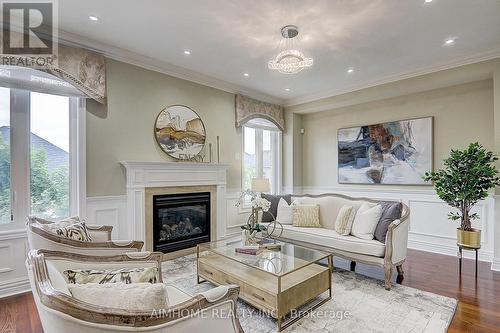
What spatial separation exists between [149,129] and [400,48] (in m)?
3.75

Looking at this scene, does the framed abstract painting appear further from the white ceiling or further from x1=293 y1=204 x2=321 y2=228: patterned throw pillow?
x1=293 y1=204 x2=321 y2=228: patterned throw pillow

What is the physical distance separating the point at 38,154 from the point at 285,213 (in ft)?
11.5

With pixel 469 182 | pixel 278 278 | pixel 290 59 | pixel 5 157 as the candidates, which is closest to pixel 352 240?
pixel 278 278

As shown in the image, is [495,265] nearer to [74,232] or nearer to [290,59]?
[290,59]

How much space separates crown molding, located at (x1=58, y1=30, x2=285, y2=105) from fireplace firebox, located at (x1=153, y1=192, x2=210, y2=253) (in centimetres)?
197

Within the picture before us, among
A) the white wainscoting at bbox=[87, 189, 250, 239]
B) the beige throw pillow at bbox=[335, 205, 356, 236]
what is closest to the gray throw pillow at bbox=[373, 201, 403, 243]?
the beige throw pillow at bbox=[335, 205, 356, 236]

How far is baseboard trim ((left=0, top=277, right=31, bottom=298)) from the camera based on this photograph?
2.76 m

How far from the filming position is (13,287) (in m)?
2.82

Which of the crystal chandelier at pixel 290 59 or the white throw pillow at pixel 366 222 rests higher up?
the crystal chandelier at pixel 290 59

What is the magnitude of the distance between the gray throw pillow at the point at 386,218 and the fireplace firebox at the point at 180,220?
8.84 feet

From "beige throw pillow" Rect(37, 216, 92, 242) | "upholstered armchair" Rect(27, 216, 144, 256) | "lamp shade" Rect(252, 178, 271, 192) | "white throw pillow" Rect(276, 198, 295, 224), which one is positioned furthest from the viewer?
"lamp shade" Rect(252, 178, 271, 192)

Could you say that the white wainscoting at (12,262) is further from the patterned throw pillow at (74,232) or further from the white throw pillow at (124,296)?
the white throw pillow at (124,296)

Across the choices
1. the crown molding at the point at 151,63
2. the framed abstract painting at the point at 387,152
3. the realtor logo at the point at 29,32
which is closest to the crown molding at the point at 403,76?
the framed abstract painting at the point at 387,152

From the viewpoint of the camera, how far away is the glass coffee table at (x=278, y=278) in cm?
220
